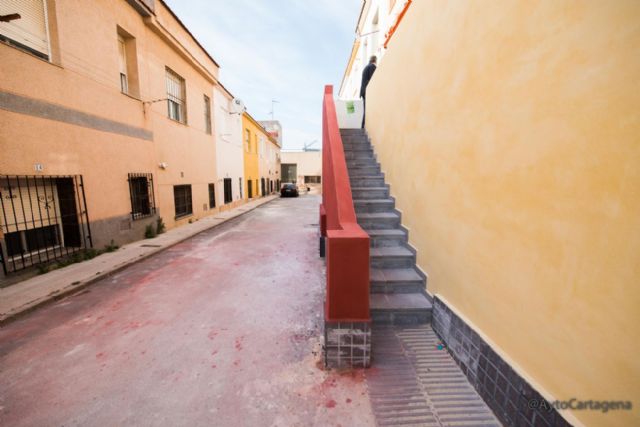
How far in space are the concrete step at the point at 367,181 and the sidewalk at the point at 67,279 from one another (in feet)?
17.8

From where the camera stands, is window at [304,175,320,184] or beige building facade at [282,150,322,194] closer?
beige building facade at [282,150,322,194]

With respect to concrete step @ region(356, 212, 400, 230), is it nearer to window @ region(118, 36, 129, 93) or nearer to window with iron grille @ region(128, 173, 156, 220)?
window with iron grille @ region(128, 173, 156, 220)

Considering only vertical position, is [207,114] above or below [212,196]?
above

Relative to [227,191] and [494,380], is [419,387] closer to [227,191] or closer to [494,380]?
[494,380]

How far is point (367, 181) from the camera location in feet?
17.8

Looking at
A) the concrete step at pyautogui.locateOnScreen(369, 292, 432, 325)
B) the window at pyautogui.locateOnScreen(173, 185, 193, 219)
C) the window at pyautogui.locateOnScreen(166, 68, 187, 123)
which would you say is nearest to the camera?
the concrete step at pyautogui.locateOnScreen(369, 292, 432, 325)

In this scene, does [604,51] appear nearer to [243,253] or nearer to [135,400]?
[135,400]

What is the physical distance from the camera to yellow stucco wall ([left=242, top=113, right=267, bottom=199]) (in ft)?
60.8

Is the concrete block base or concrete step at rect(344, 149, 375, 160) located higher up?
concrete step at rect(344, 149, 375, 160)

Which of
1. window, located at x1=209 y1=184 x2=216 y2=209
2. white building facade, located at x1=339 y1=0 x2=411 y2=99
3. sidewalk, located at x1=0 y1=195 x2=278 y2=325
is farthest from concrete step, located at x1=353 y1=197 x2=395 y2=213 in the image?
window, located at x1=209 y1=184 x2=216 y2=209

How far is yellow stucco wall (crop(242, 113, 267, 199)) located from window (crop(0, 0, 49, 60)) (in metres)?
12.9

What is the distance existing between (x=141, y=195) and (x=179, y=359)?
7045 millimetres

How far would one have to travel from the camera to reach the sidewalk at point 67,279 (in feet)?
12.6

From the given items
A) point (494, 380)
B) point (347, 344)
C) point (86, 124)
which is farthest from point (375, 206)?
point (86, 124)
